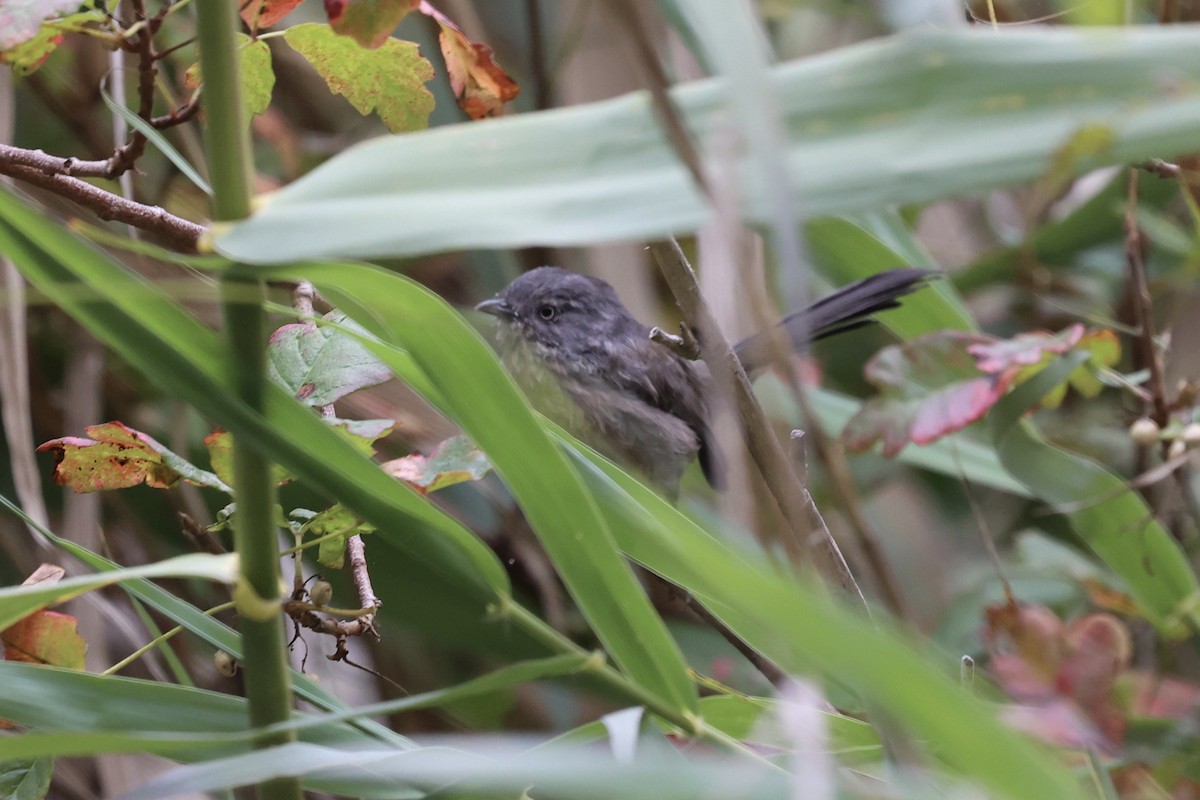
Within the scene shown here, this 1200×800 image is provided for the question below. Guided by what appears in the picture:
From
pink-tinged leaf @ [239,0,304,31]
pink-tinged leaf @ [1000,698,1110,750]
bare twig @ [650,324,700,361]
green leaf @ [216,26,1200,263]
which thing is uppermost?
pink-tinged leaf @ [239,0,304,31]

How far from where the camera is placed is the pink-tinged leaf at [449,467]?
1.05m

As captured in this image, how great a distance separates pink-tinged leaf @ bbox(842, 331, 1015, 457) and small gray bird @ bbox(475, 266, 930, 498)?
939 mm

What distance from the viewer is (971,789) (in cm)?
73

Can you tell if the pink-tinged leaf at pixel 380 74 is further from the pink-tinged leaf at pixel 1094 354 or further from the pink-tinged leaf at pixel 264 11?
the pink-tinged leaf at pixel 1094 354

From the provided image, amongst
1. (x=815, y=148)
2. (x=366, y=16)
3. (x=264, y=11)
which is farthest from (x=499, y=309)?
(x=815, y=148)

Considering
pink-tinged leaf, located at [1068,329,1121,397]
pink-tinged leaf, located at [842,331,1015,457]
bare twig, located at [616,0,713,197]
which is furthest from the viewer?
pink-tinged leaf, located at [1068,329,1121,397]

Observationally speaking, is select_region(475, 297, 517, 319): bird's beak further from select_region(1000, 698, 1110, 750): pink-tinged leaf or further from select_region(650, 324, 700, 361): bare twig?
select_region(1000, 698, 1110, 750): pink-tinged leaf

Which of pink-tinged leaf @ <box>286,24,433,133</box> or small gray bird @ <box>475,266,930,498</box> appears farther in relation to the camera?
small gray bird @ <box>475,266,930,498</box>

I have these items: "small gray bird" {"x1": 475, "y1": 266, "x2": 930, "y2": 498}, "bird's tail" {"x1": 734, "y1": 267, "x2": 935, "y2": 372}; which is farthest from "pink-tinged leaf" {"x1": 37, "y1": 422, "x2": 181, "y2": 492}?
"small gray bird" {"x1": 475, "y1": 266, "x2": 930, "y2": 498}

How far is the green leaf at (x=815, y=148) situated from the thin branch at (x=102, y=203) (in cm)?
63

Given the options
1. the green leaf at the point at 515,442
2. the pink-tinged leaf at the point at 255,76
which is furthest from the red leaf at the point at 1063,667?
Answer: the pink-tinged leaf at the point at 255,76

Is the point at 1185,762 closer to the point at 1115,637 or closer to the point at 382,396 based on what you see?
the point at 1115,637

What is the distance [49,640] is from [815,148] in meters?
0.88

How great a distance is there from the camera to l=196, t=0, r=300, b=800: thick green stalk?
2.27 feet
